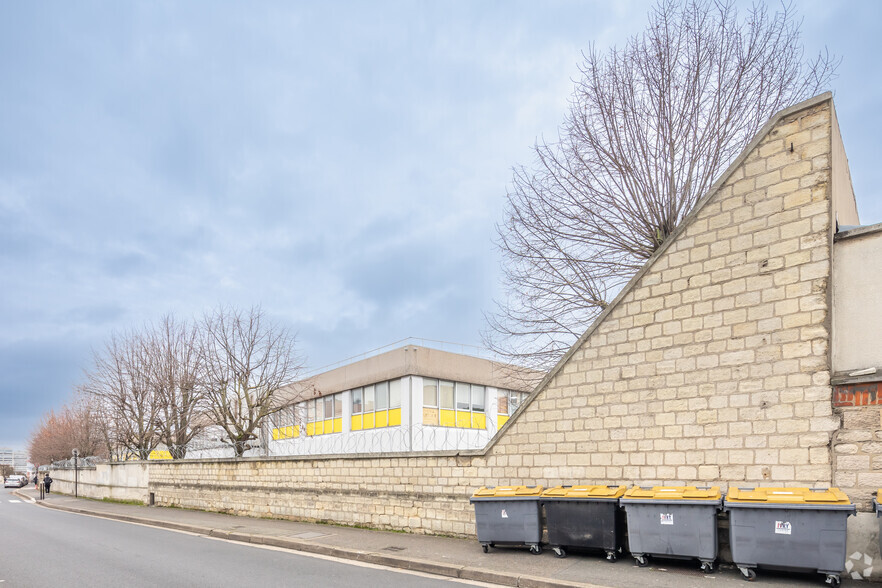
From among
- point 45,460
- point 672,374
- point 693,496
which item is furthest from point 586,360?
point 45,460

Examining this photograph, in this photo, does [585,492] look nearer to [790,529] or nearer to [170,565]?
[790,529]

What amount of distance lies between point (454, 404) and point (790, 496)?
2318cm

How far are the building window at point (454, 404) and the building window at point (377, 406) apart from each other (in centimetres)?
141

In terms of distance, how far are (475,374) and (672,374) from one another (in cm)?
2213

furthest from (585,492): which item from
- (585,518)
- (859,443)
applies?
(859,443)

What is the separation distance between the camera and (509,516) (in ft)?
30.2

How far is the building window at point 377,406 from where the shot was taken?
28234 millimetres

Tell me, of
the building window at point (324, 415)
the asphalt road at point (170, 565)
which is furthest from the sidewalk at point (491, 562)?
the building window at point (324, 415)

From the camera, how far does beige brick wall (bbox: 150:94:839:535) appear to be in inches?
300

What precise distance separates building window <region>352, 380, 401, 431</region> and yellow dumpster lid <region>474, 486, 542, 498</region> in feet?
61.0

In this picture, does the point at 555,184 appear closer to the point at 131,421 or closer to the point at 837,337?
the point at 837,337

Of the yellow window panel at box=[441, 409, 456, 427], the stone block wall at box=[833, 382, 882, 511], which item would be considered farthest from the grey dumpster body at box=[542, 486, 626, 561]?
the yellow window panel at box=[441, 409, 456, 427]

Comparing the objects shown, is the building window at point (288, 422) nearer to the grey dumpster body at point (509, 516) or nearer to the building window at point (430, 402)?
the building window at point (430, 402)

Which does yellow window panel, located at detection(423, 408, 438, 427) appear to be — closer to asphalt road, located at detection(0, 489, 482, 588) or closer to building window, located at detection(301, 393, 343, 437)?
building window, located at detection(301, 393, 343, 437)
